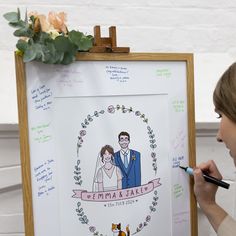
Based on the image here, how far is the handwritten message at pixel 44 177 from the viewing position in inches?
30.6

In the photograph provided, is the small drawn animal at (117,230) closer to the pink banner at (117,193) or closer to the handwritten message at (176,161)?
the pink banner at (117,193)

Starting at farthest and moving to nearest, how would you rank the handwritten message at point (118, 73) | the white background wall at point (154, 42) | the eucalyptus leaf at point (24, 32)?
the white background wall at point (154, 42)
the handwritten message at point (118, 73)
the eucalyptus leaf at point (24, 32)

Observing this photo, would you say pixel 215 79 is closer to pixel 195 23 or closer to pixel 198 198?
pixel 195 23

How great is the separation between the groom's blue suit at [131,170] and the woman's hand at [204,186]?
0.51 ft

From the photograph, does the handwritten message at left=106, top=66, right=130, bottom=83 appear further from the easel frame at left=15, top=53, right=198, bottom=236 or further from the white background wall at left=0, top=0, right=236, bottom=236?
the white background wall at left=0, top=0, right=236, bottom=236

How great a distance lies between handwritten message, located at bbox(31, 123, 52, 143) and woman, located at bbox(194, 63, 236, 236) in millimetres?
397

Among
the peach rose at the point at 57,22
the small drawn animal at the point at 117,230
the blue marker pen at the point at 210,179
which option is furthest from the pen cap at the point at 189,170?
the peach rose at the point at 57,22

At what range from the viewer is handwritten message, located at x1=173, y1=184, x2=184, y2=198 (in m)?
0.92

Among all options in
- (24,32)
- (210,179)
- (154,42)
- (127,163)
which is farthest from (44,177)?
(154,42)

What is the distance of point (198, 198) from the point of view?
0.94 metres

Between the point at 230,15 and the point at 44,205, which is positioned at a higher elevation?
the point at 230,15

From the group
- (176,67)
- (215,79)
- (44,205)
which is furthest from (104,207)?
(215,79)

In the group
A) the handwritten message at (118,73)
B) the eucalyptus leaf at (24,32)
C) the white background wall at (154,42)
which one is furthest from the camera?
the white background wall at (154,42)

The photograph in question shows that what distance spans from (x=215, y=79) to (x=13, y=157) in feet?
2.27
